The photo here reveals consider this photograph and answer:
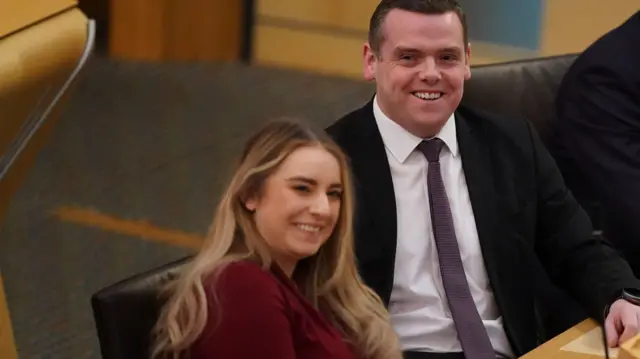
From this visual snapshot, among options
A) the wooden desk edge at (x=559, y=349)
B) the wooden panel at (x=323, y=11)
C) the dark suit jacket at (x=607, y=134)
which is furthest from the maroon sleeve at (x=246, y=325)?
the wooden panel at (x=323, y=11)

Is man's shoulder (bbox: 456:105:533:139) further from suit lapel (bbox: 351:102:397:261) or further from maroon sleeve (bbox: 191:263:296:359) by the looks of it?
Answer: maroon sleeve (bbox: 191:263:296:359)

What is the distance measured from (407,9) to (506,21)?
4396mm

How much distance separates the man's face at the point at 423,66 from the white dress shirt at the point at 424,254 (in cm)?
6

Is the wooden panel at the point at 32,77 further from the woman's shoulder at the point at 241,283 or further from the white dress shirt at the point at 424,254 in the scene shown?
the white dress shirt at the point at 424,254

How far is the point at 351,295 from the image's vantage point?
5.98ft

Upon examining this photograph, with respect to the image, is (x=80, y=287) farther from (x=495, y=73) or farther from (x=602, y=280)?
(x=602, y=280)

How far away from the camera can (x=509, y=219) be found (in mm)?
2156

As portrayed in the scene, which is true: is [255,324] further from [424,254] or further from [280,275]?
[424,254]

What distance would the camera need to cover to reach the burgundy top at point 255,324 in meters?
1.53

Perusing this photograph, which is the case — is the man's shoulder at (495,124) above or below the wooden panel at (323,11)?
above

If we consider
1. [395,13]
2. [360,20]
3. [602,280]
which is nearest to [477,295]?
[602,280]

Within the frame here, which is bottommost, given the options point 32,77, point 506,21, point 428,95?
point 506,21

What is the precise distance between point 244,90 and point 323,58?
752 mm

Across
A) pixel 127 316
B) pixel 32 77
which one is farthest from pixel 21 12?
pixel 127 316
